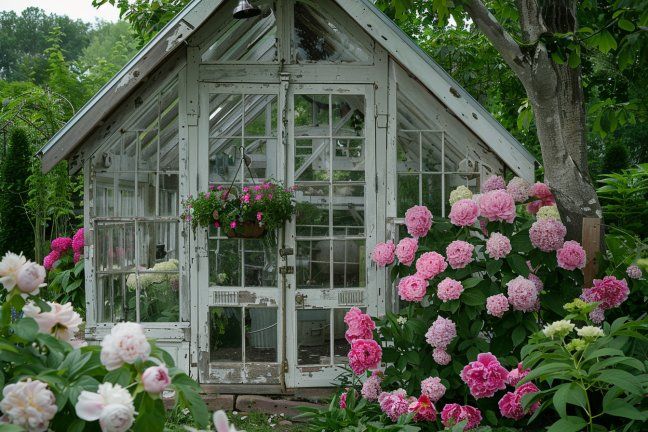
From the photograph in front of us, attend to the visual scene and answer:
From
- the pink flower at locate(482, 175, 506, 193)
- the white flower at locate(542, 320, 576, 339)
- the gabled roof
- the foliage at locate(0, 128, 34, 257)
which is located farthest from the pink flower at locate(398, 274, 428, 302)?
the foliage at locate(0, 128, 34, 257)

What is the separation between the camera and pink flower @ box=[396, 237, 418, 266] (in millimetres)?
5207

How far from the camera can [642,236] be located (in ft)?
22.8

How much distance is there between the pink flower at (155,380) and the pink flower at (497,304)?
10.5ft

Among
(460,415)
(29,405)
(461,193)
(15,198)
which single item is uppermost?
(15,198)

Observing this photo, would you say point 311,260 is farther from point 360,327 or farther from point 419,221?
point 419,221

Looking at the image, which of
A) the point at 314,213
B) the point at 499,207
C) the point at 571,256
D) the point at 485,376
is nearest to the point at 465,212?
the point at 499,207

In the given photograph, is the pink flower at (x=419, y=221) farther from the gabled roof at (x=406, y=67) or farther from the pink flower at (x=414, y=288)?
the gabled roof at (x=406, y=67)

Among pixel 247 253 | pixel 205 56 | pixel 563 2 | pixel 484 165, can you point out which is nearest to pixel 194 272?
pixel 247 253

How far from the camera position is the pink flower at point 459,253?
4.94 m

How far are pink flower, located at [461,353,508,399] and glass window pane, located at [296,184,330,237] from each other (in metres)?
1.97

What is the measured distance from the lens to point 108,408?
1791 millimetres

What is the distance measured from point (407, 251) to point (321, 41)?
2.07 meters

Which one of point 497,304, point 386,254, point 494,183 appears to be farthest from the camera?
point 494,183

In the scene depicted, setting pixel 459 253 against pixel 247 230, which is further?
pixel 247 230
